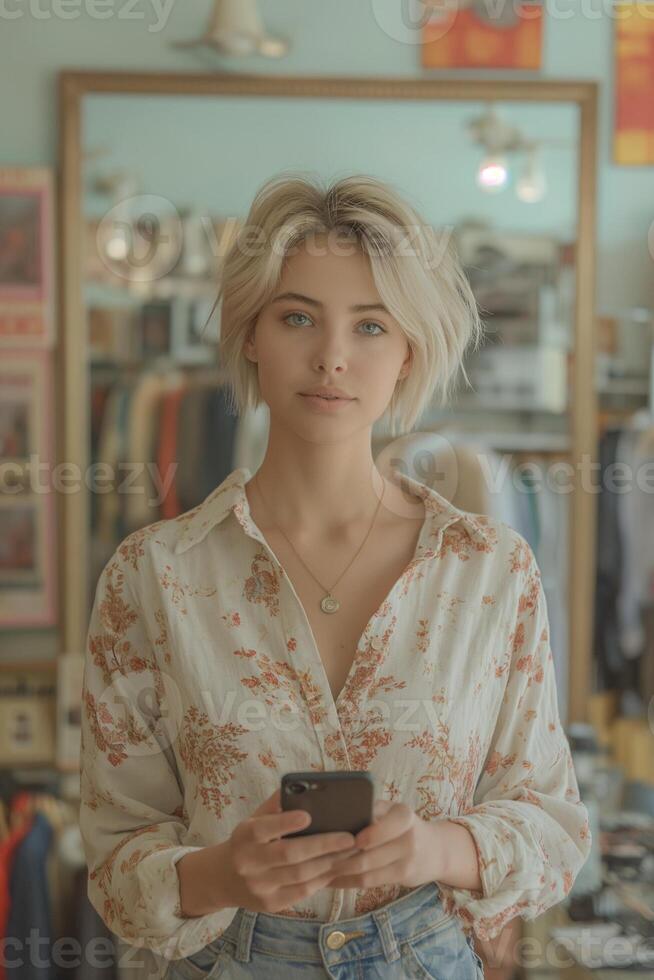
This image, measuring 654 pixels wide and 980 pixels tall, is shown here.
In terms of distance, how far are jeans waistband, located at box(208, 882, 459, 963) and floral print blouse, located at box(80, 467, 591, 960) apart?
0.04ft

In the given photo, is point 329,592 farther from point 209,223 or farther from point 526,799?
point 209,223

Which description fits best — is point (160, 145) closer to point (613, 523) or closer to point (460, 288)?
point (613, 523)

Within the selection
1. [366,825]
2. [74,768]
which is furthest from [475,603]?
[74,768]

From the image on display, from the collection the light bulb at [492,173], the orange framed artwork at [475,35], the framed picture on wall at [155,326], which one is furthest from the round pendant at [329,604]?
the orange framed artwork at [475,35]

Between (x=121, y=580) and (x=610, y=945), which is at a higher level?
(x=121, y=580)

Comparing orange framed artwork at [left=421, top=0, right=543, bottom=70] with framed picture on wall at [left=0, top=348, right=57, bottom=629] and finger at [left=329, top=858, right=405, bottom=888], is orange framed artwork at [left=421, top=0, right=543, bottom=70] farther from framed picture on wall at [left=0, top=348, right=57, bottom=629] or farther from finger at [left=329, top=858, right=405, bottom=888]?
finger at [left=329, top=858, right=405, bottom=888]

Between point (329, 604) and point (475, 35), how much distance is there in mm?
2026

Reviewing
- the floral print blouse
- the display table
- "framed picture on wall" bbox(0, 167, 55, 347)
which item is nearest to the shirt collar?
the floral print blouse

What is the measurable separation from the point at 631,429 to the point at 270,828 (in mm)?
2087

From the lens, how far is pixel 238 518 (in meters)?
1.10

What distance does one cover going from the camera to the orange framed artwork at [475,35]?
8.69ft

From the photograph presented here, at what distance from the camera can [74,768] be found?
266cm

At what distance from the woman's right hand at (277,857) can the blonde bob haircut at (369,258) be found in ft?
1.57

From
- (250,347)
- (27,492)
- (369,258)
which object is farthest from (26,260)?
(369,258)
